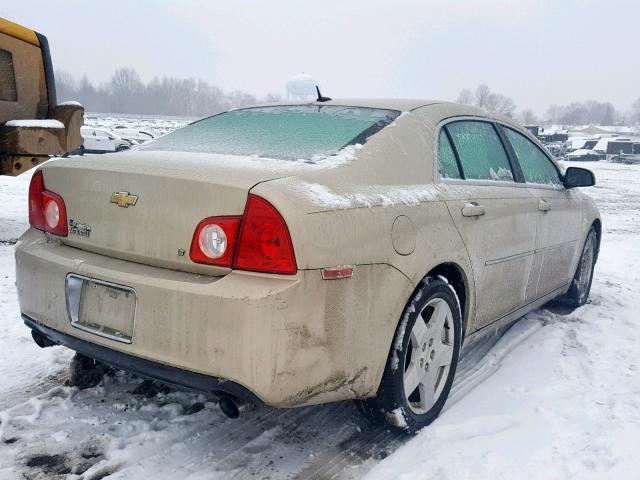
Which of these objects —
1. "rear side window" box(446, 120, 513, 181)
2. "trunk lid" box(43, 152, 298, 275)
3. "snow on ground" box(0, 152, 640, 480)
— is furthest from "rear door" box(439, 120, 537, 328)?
"trunk lid" box(43, 152, 298, 275)

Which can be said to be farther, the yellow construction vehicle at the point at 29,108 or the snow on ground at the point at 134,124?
the snow on ground at the point at 134,124

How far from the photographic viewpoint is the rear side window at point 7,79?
5.37m

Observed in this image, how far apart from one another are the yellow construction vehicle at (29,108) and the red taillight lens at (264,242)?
171 inches

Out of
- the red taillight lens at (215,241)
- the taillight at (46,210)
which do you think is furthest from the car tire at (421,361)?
the taillight at (46,210)

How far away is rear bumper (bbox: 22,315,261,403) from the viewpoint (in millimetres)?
2117

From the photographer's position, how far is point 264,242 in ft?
6.93

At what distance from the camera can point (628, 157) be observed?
38.9 metres

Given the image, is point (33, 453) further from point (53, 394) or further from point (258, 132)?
point (258, 132)

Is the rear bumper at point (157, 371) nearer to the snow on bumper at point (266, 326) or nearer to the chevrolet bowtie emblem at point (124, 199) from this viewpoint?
the snow on bumper at point (266, 326)

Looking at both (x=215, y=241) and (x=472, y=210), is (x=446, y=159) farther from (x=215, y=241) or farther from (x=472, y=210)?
(x=215, y=241)

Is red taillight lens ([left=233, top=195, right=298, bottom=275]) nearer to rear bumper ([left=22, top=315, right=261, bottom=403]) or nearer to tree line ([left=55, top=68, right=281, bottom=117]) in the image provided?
rear bumper ([left=22, top=315, right=261, bottom=403])

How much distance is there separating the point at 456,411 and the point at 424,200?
3.68 ft

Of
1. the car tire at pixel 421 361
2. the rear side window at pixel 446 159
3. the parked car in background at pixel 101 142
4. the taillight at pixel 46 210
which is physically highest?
the rear side window at pixel 446 159

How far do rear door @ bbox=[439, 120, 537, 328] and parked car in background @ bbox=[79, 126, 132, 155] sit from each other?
801 inches
